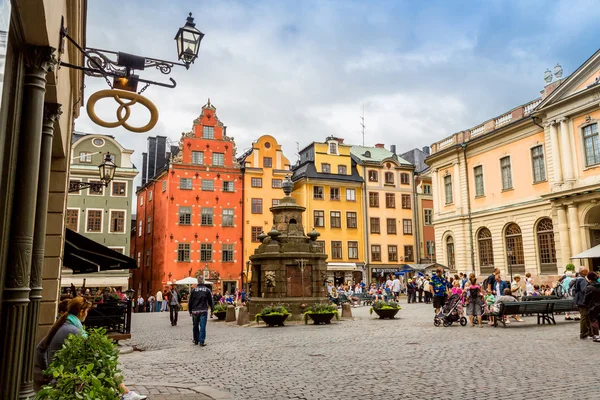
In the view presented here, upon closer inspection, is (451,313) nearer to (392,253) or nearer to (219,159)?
(219,159)

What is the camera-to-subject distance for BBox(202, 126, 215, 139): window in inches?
1797

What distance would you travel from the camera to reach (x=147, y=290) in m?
47.6

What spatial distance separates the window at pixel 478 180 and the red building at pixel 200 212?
2060 centimetres

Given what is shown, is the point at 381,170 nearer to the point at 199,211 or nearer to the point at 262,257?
the point at 199,211

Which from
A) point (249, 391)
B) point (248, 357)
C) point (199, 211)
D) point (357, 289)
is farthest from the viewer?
point (199, 211)

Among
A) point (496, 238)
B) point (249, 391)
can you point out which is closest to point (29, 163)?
point (249, 391)

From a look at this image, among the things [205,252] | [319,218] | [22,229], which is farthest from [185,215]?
[22,229]

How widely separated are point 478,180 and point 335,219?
1585cm

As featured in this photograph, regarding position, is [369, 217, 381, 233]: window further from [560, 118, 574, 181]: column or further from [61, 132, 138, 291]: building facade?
[61, 132, 138, 291]: building facade

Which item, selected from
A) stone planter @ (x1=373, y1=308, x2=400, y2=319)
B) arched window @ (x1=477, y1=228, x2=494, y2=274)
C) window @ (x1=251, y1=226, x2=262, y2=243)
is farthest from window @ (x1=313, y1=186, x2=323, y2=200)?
stone planter @ (x1=373, y1=308, x2=400, y2=319)

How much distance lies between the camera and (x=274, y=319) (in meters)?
18.8

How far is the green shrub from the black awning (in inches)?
301

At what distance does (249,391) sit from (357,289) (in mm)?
32605

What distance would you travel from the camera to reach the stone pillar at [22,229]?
4551 mm
